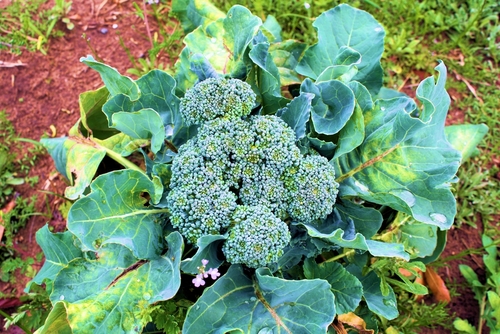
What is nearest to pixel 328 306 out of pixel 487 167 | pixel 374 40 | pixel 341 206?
pixel 341 206

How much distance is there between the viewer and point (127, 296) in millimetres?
1788

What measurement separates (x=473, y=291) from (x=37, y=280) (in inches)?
92.0

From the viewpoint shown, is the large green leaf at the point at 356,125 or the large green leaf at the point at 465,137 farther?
the large green leaf at the point at 465,137

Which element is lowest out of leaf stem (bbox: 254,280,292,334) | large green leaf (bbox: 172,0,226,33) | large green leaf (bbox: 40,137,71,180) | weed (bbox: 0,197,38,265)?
weed (bbox: 0,197,38,265)

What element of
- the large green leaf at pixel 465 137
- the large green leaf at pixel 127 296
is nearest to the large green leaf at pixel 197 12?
the large green leaf at pixel 127 296

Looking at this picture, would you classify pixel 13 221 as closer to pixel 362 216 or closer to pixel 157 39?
pixel 157 39

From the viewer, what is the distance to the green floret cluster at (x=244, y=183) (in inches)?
69.6

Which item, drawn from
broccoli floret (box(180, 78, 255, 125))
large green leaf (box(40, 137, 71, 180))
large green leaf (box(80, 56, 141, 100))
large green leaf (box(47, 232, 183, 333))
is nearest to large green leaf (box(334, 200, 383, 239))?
broccoli floret (box(180, 78, 255, 125))

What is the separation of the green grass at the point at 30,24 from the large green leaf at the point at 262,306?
218 cm

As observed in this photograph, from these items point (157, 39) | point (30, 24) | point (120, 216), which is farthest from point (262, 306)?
point (30, 24)

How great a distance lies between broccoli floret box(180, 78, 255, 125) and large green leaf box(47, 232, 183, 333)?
52 cm

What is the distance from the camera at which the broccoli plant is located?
5.73ft

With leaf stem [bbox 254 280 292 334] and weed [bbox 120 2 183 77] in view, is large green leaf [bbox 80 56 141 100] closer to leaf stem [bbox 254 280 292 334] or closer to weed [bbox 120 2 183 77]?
weed [bbox 120 2 183 77]

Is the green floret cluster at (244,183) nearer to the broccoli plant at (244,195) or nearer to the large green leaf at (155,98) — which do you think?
the broccoli plant at (244,195)
